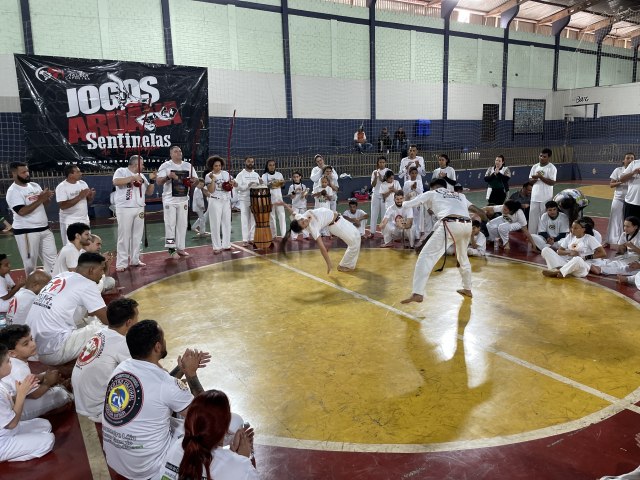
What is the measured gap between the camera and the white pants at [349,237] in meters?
9.24

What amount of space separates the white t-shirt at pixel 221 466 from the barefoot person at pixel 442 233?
15.4ft

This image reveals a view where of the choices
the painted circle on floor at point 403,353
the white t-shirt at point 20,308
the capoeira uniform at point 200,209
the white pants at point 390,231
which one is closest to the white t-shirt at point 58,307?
the white t-shirt at point 20,308

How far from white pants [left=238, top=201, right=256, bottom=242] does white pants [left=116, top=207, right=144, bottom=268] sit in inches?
106

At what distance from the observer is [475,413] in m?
4.36

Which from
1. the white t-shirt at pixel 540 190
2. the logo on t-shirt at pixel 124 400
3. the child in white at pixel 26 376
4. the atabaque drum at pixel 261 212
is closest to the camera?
the logo on t-shirt at pixel 124 400

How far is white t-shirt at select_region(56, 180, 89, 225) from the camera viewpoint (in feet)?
28.1

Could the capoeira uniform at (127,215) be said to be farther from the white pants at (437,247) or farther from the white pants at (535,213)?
the white pants at (535,213)

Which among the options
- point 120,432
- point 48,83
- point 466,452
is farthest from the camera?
point 48,83

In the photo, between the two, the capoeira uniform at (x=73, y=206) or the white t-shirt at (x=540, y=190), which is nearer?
the capoeira uniform at (x=73, y=206)

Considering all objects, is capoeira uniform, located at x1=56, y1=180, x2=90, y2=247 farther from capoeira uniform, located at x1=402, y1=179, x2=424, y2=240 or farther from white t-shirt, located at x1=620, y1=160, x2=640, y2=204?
white t-shirt, located at x1=620, y1=160, x2=640, y2=204

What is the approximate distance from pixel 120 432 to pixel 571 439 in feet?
11.6

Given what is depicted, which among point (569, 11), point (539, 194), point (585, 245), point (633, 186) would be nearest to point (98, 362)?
point (585, 245)

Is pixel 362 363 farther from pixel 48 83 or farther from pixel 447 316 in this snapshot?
pixel 48 83

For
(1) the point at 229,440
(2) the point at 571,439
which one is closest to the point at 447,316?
(2) the point at 571,439
